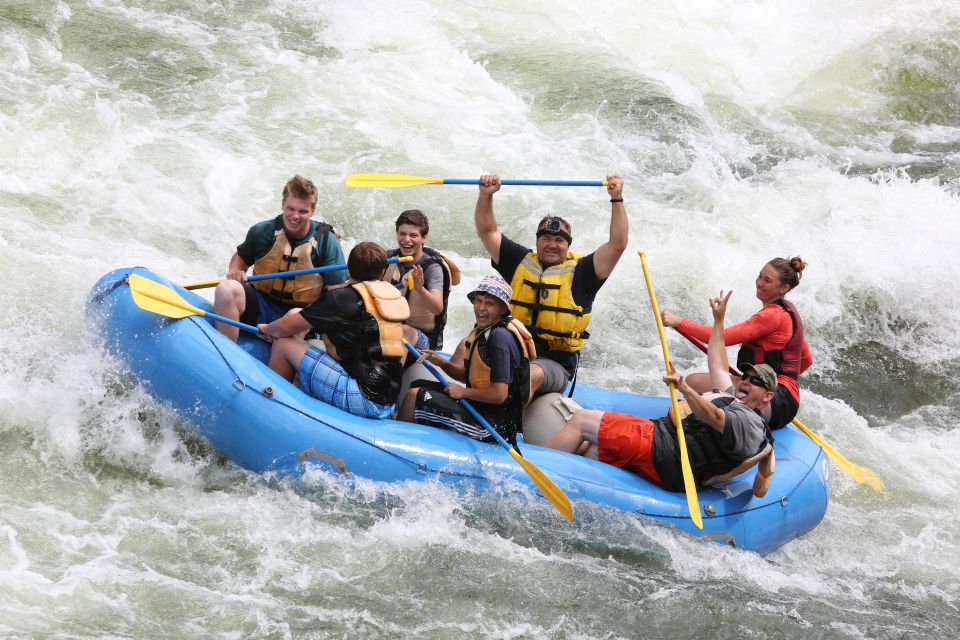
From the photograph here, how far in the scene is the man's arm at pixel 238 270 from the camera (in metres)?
4.98

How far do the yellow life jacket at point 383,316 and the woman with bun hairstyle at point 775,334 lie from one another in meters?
1.39

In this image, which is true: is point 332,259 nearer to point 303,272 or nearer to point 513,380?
point 303,272

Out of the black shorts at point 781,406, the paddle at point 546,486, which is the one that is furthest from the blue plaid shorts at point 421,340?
the black shorts at point 781,406

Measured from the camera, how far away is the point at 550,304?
4.98 m

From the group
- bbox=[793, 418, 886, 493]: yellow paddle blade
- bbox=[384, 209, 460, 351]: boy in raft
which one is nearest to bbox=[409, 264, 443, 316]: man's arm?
bbox=[384, 209, 460, 351]: boy in raft

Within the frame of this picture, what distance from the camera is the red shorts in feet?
15.8

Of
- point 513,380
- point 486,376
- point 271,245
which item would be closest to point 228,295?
point 271,245

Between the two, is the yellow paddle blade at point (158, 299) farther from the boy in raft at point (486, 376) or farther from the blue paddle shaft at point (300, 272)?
the boy in raft at point (486, 376)

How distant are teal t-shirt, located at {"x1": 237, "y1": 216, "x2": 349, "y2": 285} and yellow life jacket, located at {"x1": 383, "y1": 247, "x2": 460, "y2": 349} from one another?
0.28m

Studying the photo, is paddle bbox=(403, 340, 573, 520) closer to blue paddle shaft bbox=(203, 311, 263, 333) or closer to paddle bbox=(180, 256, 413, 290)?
paddle bbox=(180, 256, 413, 290)

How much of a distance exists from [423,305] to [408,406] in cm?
52

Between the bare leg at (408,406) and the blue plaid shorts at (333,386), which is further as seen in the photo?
the bare leg at (408,406)

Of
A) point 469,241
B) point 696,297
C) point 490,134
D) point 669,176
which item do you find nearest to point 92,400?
point 469,241

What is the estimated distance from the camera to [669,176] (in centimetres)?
939
